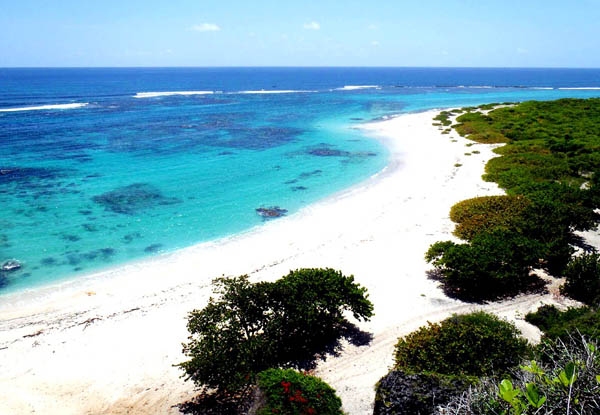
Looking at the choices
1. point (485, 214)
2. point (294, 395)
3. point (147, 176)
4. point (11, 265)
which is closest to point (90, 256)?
point (11, 265)

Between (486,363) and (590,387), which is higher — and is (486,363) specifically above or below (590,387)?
below

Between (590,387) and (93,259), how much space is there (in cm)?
2468

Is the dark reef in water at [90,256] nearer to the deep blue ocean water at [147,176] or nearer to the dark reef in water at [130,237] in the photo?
the deep blue ocean water at [147,176]

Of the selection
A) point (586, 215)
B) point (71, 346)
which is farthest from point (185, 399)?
point (586, 215)

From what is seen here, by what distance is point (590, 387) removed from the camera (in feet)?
20.3

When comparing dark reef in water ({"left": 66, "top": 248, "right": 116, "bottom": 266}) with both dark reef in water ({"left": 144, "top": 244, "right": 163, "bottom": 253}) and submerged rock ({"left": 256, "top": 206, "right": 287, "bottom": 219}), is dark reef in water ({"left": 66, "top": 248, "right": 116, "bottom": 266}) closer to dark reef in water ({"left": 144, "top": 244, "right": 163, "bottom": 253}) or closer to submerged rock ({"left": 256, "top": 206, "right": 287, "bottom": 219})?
dark reef in water ({"left": 144, "top": 244, "right": 163, "bottom": 253})

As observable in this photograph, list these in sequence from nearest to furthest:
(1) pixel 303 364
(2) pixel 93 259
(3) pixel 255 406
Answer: (3) pixel 255 406 < (1) pixel 303 364 < (2) pixel 93 259

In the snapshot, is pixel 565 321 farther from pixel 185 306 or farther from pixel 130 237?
pixel 130 237

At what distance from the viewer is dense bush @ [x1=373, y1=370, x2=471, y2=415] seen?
9266 millimetres

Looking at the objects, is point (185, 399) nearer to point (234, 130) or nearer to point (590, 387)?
point (590, 387)

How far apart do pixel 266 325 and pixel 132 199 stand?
24.8 metres

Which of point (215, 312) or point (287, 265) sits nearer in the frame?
point (215, 312)

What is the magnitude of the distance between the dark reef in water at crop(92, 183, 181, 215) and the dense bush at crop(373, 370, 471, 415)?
26240mm

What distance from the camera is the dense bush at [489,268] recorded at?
17141mm
